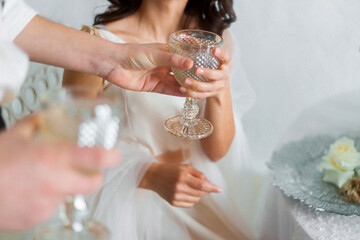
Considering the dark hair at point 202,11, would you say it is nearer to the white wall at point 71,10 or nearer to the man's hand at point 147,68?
the white wall at point 71,10

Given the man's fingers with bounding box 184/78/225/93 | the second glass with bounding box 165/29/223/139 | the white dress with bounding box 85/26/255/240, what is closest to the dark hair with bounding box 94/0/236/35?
the white dress with bounding box 85/26/255/240

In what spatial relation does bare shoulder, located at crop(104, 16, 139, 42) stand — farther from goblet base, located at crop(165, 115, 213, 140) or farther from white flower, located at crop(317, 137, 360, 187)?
white flower, located at crop(317, 137, 360, 187)

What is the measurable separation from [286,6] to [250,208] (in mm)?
828

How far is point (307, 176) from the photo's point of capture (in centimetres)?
97

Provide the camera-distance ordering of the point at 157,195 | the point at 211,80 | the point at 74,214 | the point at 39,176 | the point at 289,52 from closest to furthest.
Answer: the point at 39,176 < the point at 74,214 < the point at 211,80 < the point at 157,195 < the point at 289,52

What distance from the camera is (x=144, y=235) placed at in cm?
97

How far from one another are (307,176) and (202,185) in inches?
10.7

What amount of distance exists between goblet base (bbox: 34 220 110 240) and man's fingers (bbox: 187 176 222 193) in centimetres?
48

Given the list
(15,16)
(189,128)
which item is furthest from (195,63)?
(15,16)

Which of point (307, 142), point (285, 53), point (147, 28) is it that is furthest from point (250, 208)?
point (285, 53)

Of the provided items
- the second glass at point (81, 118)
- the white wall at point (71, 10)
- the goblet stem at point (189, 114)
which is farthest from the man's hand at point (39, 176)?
the white wall at point (71, 10)

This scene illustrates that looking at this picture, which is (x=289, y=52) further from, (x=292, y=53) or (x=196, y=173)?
(x=196, y=173)

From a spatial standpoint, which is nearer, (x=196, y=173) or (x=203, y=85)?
(x=203, y=85)

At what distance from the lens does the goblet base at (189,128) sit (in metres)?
0.80
